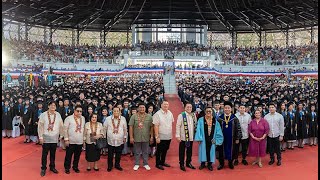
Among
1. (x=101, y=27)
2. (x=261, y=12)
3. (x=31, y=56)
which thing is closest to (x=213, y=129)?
(x=31, y=56)

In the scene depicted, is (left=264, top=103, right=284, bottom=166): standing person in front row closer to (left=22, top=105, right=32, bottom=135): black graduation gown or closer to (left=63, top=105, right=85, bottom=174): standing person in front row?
(left=63, top=105, right=85, bottom=174): standing person in front row

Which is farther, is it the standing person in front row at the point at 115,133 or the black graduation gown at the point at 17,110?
the black graduation gown at the point at 17,110

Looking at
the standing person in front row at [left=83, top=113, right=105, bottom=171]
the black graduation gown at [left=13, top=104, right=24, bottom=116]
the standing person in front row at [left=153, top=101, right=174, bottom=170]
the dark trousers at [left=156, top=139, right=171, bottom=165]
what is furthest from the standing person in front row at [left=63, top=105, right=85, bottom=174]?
the black graduation gown at [left=13, top=104, right=24, bottom=116]

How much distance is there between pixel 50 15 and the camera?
137 feet

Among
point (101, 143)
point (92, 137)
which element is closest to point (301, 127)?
point (101, 143)

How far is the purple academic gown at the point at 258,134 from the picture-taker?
301 inches

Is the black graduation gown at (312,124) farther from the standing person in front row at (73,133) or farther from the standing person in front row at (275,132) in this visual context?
the standing person in front row at (73,133)

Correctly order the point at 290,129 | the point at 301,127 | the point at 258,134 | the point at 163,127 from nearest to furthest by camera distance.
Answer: the point at 163,127
the point at 258,134
the point at 290,129
the point at 301,127

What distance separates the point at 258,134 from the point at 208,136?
4.09ft

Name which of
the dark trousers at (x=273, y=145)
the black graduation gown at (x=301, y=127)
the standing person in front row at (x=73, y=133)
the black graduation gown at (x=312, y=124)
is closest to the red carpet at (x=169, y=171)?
the dark trousers at (x=273, y=145)

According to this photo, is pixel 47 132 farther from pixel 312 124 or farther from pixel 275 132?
pixel 312 124

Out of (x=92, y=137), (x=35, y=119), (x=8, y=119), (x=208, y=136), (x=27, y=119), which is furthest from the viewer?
(x=8, y=119)

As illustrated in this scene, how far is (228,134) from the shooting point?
742 cm

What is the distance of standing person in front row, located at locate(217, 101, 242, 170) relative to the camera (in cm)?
739
